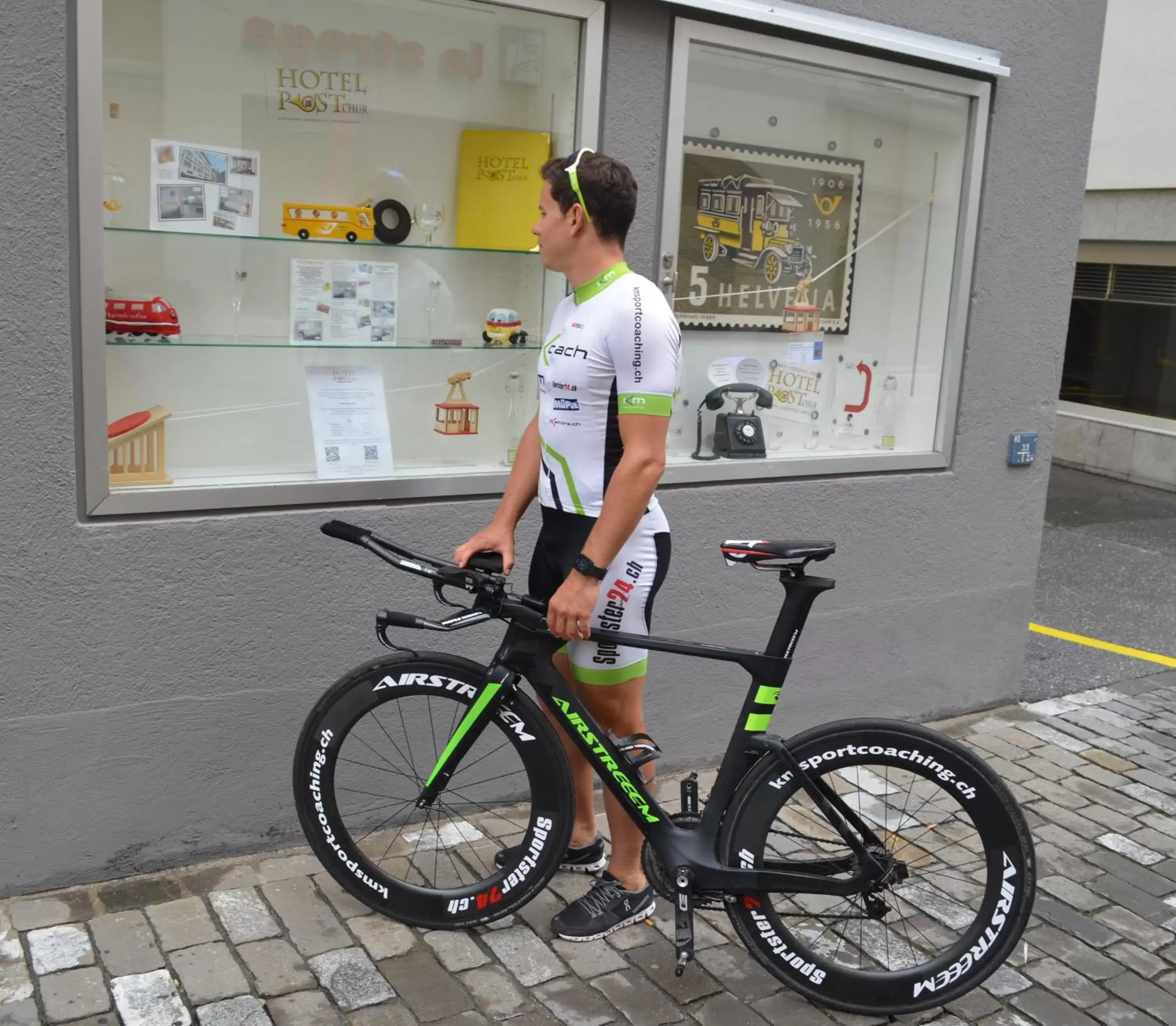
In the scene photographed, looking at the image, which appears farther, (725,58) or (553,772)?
(725,58)

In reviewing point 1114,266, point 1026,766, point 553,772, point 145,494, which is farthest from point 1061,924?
point 1114,266

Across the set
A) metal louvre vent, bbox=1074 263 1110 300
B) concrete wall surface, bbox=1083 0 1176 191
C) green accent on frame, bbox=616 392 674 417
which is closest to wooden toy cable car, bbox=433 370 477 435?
green accent on frame, bbox=616 392 674 417

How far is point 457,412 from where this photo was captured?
175 inches

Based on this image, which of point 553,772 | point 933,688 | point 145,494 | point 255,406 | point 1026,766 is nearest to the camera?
point 553,772

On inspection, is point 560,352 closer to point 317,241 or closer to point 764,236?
point 317,241

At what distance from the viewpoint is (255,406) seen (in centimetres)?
408

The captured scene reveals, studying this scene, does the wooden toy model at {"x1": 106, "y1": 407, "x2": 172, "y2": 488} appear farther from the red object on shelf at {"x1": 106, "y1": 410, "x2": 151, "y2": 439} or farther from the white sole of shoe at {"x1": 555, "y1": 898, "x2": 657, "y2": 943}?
the white sole of shoe at {"x1": 555, "y1": 898, "x2": 657, "y2": 943}

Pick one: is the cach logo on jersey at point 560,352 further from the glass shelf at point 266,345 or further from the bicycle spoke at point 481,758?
the bicycle spoke at point 481,758

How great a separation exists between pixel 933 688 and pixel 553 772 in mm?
2745

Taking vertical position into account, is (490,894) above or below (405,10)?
below

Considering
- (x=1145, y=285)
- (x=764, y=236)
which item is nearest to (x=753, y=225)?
(x=764, y=236)

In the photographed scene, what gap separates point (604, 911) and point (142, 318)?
230 cm

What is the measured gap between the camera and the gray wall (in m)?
3.34

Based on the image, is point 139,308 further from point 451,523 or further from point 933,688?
point 933,688
